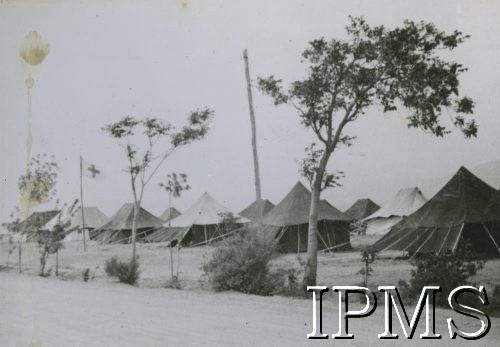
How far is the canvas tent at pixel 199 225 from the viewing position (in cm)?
2756

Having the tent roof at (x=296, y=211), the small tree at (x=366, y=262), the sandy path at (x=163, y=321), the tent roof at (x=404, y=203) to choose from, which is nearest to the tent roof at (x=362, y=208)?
the tent roof at (x=404, y=203)

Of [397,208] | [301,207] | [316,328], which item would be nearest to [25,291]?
[316,328]

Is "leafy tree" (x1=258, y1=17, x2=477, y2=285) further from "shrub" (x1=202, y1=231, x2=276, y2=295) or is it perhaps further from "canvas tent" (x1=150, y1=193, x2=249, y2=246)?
"canvas tent" (x1=150, y1=193, x2=249, y2=246)

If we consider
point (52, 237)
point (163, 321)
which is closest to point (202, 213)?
point (52, 237)

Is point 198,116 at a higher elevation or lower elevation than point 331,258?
higher

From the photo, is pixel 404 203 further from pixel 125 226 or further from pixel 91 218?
pixel 91 218

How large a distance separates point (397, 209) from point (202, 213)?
9.28 meters

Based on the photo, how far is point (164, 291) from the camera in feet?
36.1

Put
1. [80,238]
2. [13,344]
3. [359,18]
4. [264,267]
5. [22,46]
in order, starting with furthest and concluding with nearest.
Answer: [80,238]
[264,267]
[359,18]
[22,46]
[13,344]

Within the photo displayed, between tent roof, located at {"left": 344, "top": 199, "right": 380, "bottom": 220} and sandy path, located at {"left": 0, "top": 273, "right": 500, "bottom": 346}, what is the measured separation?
28817 mm

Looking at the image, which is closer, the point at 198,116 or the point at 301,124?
the point at 301,124

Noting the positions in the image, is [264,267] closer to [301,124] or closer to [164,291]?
[164,291]

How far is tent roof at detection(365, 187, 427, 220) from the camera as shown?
27.0m

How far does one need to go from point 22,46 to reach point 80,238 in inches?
1302
